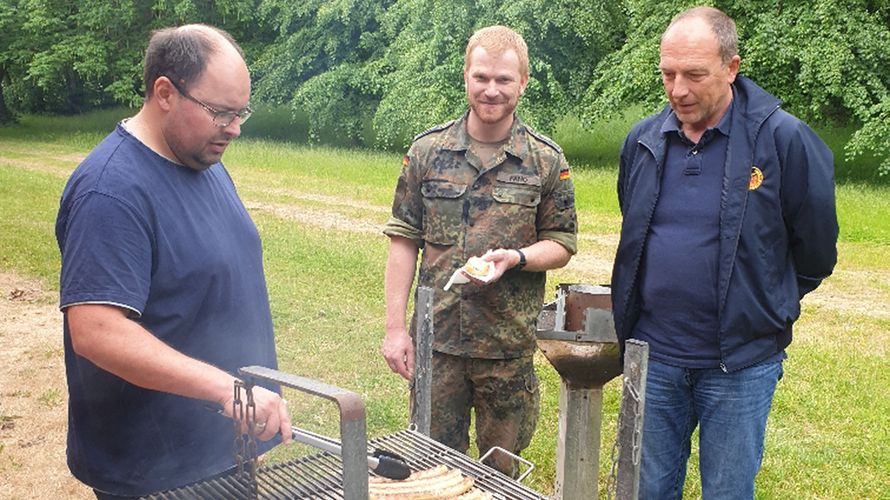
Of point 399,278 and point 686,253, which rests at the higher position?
point 686,253

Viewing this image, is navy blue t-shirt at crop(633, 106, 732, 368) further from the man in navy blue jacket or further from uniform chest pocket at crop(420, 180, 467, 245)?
uniform chest pocket at crop(420, 180, 467, 245)

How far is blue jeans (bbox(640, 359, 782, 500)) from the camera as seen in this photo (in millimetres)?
2783

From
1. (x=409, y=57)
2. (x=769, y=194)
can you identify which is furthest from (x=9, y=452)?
(x=409, y=57)

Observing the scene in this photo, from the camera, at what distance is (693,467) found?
4.78 metres

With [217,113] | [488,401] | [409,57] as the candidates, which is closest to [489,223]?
[488,401]

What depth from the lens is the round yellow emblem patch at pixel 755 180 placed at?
2.70 metres

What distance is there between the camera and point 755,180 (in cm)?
270

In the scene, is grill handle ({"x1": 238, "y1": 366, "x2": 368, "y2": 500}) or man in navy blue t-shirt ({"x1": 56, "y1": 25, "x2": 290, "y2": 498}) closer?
grill handle ({"x1": 238, "y1": 366, "x2": 368, "y2": 500})

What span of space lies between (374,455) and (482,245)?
103 cm

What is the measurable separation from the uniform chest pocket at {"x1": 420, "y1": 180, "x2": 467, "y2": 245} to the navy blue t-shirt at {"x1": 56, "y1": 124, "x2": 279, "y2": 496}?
0.91 m

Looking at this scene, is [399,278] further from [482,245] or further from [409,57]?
[409,57]

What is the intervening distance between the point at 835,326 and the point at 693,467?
10.3ft

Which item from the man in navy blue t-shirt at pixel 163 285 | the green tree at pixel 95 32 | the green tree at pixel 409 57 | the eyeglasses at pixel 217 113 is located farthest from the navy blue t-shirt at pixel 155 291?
the green tree at pixel 95 32

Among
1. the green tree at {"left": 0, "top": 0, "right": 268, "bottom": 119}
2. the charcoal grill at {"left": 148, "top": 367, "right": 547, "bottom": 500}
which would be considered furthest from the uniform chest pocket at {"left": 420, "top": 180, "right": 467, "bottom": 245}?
the green tree at {"left": 0, "top": 0, "right": 268, "bottom": 119}
